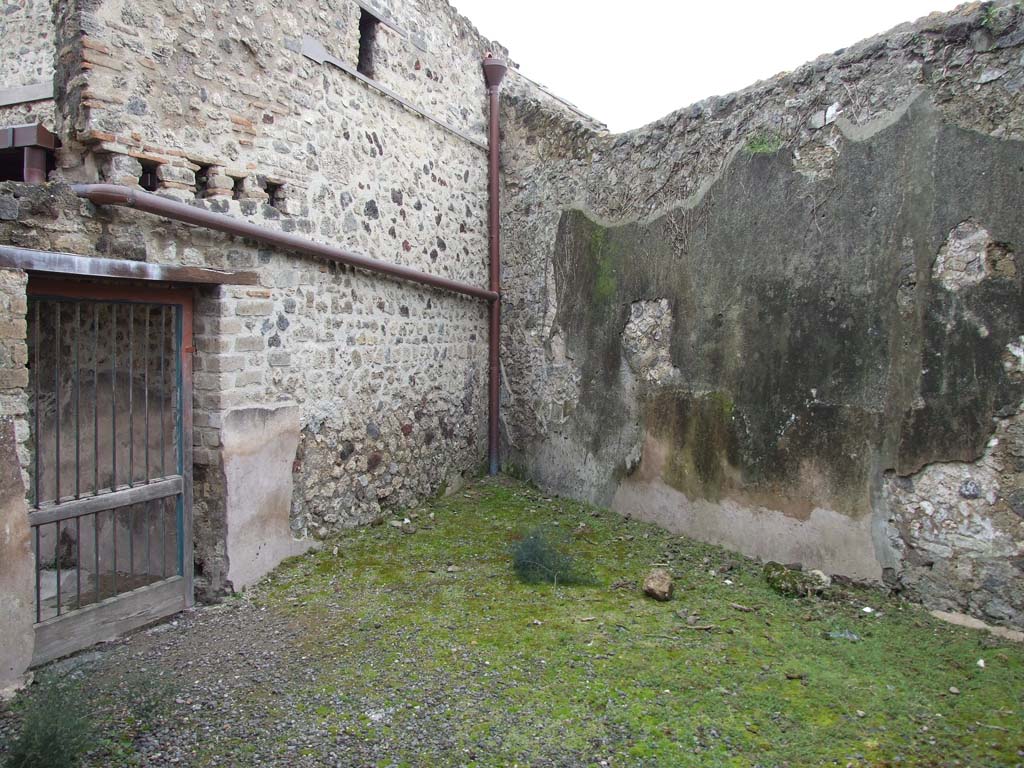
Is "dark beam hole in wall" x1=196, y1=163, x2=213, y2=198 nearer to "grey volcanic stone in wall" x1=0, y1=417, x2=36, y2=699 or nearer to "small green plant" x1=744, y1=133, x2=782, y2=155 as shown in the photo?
"grey volcanic stone in wall" x1=0, y1=417, x2=36, y2=699

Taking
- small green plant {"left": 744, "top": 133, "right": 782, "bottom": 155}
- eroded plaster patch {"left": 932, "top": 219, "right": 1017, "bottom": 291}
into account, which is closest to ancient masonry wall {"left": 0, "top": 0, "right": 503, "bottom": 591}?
small green plant {"left": 744, "top": 133, "right": 782, "bottom": 155}

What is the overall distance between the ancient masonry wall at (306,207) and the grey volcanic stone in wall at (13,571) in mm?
1074

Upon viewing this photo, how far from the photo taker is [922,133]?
4320mm

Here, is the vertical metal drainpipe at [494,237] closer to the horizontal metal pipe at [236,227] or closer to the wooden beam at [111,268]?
the horizontal metal pipe at [236,227]

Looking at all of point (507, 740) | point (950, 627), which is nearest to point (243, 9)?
point (507, 740)

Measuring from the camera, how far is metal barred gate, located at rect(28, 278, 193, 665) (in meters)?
3.90

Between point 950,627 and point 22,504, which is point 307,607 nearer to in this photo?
point 22,504

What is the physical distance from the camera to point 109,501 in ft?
13.2

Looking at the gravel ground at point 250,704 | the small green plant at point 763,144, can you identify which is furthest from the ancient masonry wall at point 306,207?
the small green plant at point 763,144

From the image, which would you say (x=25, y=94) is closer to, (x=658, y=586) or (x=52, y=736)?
(x=52, y=736)

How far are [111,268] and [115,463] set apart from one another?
1.23 m

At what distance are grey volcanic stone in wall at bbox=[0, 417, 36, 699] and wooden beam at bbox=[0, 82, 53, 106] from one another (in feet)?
13.2

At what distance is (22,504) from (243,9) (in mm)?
3261

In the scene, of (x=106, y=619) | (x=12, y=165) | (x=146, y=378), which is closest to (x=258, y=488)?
(x=146, y=378)
